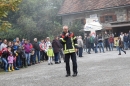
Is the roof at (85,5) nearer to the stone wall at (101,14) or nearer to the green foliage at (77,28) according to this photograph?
the stone wall at (101,14)

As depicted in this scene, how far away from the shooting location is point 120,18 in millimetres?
31750

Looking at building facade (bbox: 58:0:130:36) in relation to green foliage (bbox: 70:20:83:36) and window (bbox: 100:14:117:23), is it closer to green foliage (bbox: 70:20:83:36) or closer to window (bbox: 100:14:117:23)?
window (bbox: 100:14:117:23)

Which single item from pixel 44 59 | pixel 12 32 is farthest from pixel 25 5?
pixel 44 59

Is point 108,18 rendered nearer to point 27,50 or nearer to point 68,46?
point 27,50

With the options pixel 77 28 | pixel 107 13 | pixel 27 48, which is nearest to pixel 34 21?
pixel 77 28

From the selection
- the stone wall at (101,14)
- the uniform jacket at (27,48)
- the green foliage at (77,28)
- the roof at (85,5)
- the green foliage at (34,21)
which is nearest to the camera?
the uniform jacket at (27,48)

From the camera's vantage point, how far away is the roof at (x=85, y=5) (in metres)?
31.7

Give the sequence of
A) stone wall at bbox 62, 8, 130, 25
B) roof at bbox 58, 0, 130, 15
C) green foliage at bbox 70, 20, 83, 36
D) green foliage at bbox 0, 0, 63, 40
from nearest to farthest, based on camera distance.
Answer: green foliage at bbox 0, 0, 63, 40, stone wall at bbox 62, 8, 130, 25, roof at bbox 58, 0, 130, 15, green foliage at bbox 70, 20, 83, 36

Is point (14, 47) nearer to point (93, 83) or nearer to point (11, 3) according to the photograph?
point (11, 3)

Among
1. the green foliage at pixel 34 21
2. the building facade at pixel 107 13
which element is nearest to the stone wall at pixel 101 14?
the building facade at pixel 107 13

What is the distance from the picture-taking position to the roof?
104ft

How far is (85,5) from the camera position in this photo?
116 ft

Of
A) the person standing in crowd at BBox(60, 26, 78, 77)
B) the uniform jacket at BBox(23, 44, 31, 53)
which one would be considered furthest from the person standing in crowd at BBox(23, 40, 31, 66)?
the person standing in crowd at BBox(60, 26, 78, 77)

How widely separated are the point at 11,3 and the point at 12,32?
15818 mm
